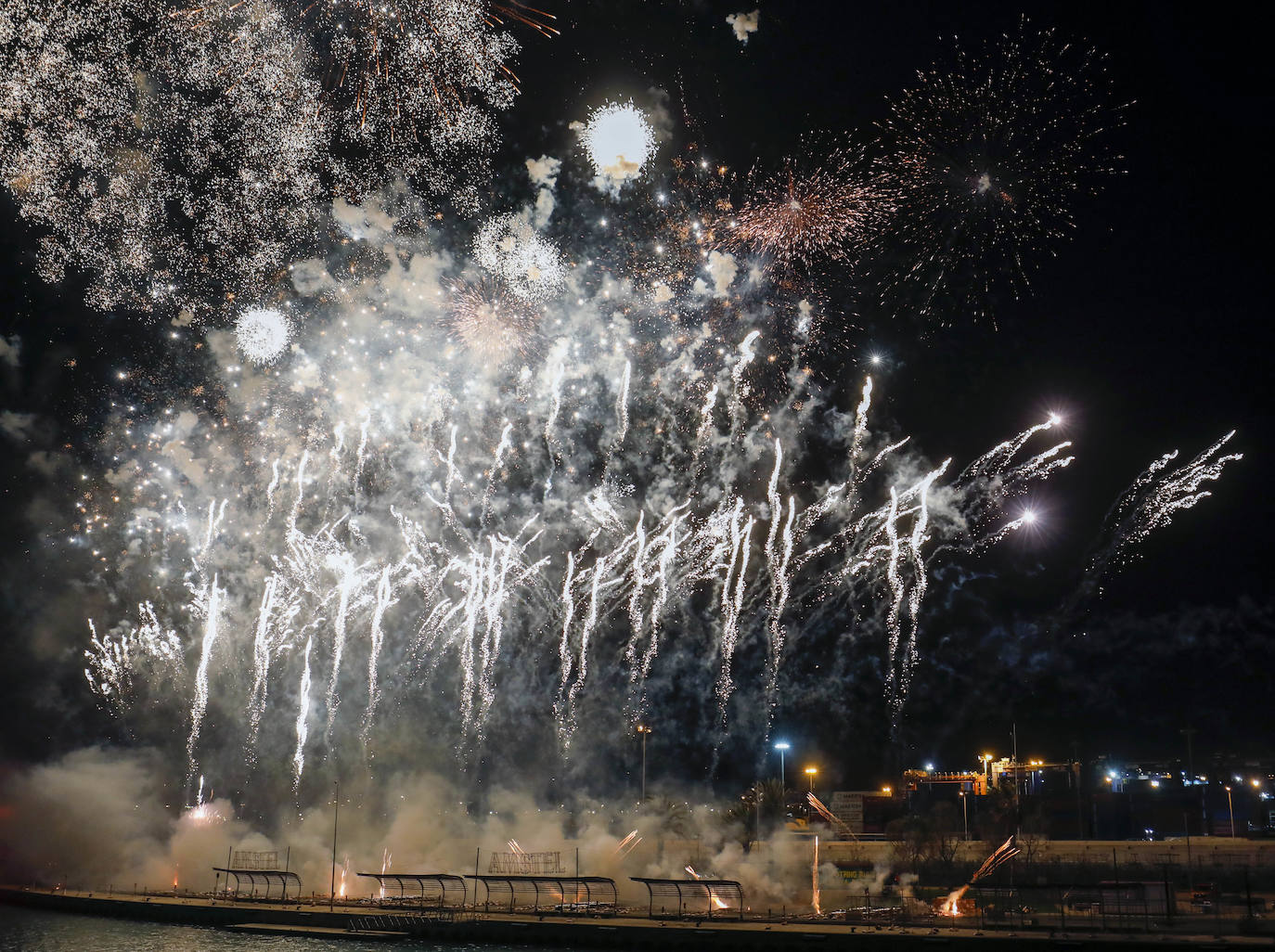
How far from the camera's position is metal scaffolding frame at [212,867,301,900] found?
71.2m

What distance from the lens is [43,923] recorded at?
70.6 meters

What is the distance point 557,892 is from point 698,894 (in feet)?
31.9

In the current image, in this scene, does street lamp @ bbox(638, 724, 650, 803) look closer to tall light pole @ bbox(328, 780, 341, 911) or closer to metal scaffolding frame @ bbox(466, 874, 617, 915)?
metal scaffolding frame @ bbox(466, 874, 617, 915)

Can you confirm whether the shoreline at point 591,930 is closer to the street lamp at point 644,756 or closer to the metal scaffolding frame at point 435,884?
the metal scaffolding frame at point 435,884

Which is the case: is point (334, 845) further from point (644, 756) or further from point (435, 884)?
Result: point (644, 756)

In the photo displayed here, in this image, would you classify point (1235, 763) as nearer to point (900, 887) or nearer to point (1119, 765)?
point (1119, 765)

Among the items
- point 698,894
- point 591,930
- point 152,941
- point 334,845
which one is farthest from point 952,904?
point 152,941

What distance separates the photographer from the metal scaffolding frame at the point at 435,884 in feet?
213

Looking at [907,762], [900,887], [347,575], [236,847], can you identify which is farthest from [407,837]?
[907,762]

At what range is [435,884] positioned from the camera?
68.0 meters

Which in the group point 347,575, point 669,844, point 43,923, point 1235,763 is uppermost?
point 347,575

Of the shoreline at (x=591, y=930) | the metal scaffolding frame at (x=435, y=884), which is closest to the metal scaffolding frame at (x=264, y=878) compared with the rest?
the shoreline at (x=591, y=930)

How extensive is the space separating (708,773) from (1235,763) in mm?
45439

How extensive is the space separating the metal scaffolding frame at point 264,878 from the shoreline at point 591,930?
2.12 meters
